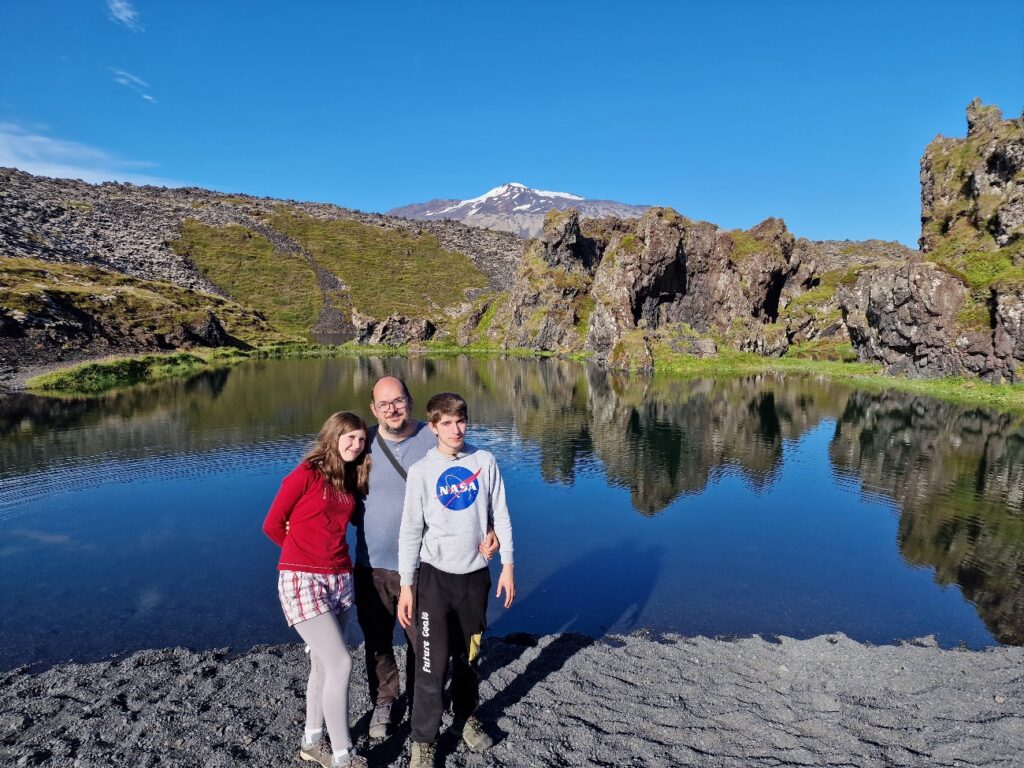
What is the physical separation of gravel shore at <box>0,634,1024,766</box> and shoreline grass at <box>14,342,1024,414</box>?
4564 cm

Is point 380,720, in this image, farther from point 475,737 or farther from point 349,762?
point 475,737

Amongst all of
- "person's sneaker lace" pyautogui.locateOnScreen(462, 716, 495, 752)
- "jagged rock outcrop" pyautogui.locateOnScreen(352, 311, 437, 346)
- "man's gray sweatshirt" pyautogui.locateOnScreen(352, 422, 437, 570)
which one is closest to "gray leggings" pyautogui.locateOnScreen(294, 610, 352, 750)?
"man's gray sweatshirt" pyautogui.locateOnScreen(352, 422, 437, 570)

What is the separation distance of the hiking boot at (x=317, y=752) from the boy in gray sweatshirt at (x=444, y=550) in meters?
0.96

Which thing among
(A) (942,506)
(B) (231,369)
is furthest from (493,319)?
Answer: (A) (942,506)

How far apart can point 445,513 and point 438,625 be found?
1.27 meters

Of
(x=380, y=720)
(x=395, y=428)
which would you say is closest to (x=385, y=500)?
(x=395, y=428)

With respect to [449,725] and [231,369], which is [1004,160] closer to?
[449,725]

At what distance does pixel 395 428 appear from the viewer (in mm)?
6293

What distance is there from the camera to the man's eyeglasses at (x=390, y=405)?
6184 mm

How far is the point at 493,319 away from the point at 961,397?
80201mm

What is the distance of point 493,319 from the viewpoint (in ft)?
371

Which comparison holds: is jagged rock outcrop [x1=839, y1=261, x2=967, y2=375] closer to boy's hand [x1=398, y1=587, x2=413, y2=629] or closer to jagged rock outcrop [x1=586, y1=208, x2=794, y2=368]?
jagged rock outcrop [x1=586, y1=208, x2=794, y2=368]

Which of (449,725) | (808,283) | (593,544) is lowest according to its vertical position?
(593,544)

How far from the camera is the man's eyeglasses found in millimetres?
6184
